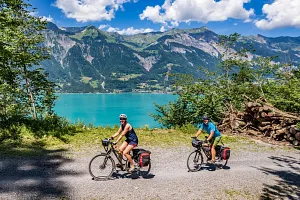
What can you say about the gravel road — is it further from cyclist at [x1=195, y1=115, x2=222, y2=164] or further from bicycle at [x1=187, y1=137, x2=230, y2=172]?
cyclist at [x1=195, y1=115, x2=222, y2=164]

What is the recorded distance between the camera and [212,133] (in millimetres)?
10820

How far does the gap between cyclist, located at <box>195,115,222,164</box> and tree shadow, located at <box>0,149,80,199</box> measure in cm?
583

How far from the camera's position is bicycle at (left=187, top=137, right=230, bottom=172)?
35.6ft

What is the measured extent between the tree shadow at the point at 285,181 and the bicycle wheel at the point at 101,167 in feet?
18.4

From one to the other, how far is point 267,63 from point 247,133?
30.8ft

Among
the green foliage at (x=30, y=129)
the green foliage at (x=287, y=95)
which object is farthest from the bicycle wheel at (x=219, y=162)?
the green foliage at (x=30, y=129)

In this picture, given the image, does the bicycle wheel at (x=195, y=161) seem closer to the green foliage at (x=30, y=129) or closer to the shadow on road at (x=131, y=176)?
the shadow on road at (x=131, y=176)

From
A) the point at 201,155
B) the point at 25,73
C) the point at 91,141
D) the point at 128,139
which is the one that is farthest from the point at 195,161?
the point at 25,73

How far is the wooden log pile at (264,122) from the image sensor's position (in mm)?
17047

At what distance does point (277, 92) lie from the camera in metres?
20.0

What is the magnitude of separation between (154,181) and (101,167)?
2105mm

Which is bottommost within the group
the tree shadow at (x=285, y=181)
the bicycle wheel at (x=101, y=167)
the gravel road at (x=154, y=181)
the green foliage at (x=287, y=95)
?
the tree shadow at (x=285, y=181)

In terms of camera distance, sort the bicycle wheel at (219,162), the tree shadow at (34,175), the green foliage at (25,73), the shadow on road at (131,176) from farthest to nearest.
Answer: the green foliage at (25,73) < the bicycle wheel at (219,162) < the shadow on road at (131,176) < the tree shadow at (34,175)

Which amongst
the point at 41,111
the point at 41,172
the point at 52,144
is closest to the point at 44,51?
the point at 41,111
